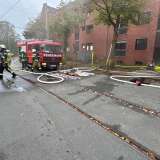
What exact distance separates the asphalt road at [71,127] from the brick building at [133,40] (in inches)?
664

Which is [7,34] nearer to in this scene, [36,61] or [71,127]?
[36,61]

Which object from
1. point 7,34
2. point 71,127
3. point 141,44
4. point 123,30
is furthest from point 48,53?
point 7,34

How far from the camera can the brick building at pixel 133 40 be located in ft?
80.3

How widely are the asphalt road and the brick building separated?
55.4 feet

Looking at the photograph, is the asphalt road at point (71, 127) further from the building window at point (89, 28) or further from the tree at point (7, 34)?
the tree at point (7, 34)

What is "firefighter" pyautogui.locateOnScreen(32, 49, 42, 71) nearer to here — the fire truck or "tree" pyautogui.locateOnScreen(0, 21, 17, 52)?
the fire truck

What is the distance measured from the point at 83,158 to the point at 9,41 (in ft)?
241

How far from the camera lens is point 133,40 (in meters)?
27.1

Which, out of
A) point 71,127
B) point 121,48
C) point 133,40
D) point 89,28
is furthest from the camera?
point 89,28

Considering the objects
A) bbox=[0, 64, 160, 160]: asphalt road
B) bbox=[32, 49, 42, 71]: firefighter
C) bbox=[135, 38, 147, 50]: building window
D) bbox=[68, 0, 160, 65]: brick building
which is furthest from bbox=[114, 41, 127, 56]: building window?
bbox=[0, 64, 160, 160]: asphalt road

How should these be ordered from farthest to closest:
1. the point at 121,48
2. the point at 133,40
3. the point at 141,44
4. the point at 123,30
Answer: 1. the point at 121,48
2. the point at 123,30
3. the point at 133,40
4. the point at 141,44

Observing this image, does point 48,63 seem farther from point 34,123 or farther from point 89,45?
point 89,45

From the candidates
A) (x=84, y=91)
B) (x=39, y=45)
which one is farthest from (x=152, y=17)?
(x=84, y=91)

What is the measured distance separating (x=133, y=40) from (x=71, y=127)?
77.3 feet
